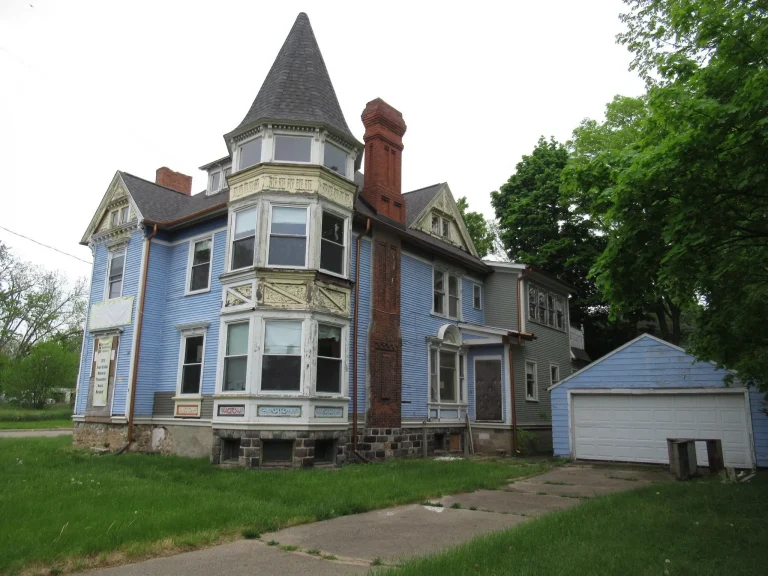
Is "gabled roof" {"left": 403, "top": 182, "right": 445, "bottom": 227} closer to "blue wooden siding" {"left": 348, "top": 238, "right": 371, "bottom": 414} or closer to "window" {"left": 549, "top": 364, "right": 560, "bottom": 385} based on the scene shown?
"blue wooden siding" {"left": 348, "top": 238, "right": 371, "bottom": 414}

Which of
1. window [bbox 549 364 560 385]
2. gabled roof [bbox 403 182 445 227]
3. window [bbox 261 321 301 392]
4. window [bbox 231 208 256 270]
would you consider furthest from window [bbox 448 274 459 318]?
window [bbox 231 208 256 270]

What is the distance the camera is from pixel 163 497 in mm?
→ 9039

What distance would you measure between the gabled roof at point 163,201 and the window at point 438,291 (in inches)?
288

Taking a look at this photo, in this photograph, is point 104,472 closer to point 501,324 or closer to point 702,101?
point 702,101

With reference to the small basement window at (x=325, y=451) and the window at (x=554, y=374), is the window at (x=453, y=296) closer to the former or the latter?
the window at (x=554, y=374)

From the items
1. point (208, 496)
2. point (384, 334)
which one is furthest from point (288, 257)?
point (208, 496)

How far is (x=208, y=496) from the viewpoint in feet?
30.8

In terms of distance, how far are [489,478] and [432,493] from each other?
2.48 meters

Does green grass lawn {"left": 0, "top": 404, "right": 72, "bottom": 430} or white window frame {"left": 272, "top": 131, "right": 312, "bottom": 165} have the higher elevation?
white window frame {"left": 272, "top": 131, "right": 312, "bottom": 165}

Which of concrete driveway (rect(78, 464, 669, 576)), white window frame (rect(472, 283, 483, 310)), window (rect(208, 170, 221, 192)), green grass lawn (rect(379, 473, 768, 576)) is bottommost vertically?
concrete driveway (rect(78, 464, 669, 576))

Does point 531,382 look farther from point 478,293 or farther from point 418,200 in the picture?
point 418,200

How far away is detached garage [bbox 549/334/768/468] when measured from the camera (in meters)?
15.7

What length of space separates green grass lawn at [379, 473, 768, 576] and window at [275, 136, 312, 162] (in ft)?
35.6

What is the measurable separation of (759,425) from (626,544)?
1138 cm
